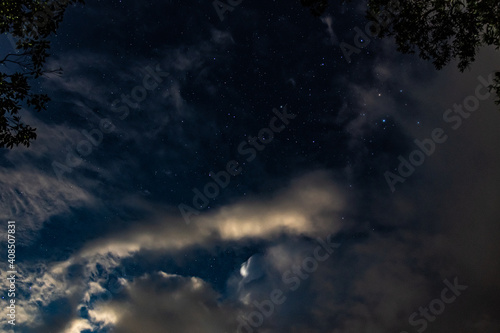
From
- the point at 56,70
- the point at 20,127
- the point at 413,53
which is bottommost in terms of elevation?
the point at 413,53

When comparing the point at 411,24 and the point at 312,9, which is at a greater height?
the point at 312,9

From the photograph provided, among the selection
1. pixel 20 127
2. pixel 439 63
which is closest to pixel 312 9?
pixel 439 63

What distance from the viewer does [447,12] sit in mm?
8094

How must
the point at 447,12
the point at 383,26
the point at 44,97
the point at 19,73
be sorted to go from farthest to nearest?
the point at 383,26 < the point at 447,12 < the point at 44,97 < the point at 19,73

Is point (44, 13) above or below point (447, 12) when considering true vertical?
above

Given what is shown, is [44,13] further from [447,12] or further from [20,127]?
[447,12]

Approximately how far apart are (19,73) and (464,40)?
42.7 ft

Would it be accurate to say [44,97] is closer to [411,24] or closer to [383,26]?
[383,26]

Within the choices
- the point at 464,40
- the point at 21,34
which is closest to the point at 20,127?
the point at 21,34

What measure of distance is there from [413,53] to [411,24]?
91cm

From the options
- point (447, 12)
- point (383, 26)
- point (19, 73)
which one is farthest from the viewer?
point (383, 26)

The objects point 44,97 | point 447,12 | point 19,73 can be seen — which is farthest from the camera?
point 447,12

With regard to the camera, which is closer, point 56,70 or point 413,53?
point 56,70

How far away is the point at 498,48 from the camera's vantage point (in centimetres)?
764
